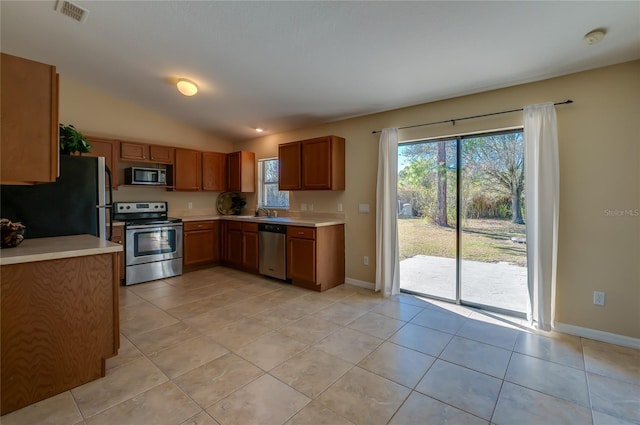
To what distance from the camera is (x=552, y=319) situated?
9.01 ft

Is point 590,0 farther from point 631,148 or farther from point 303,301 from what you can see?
point 303,301

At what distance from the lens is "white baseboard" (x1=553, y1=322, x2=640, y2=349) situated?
8.07ft

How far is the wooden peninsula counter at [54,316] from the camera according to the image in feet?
5.61

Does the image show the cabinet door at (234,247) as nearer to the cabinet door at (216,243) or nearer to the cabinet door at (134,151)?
the cabinet door at (216,243)

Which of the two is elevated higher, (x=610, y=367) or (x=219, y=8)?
(x=219, y=8)

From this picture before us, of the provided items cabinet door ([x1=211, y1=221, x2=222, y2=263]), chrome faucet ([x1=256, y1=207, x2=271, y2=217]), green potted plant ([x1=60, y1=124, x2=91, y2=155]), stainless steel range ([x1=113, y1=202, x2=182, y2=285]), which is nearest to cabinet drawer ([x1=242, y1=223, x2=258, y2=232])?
chrome faucet ([x1=256, y1=207, x2=271, y2=217])

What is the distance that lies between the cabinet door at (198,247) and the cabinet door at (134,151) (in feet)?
4.55

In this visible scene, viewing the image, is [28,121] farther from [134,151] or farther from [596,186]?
[596,186]

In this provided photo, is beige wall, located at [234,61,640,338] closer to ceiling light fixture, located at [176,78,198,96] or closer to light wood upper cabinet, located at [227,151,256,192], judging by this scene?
ceiling light fixture, located at [176,78,198,96]

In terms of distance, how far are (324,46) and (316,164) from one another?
1732 mm

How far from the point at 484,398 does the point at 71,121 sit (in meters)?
5.78

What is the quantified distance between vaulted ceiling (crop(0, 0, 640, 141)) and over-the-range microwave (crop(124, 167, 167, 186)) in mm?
1226

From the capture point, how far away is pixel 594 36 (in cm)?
217

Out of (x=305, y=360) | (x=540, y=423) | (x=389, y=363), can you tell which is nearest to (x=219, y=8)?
(x=305, y=360)
